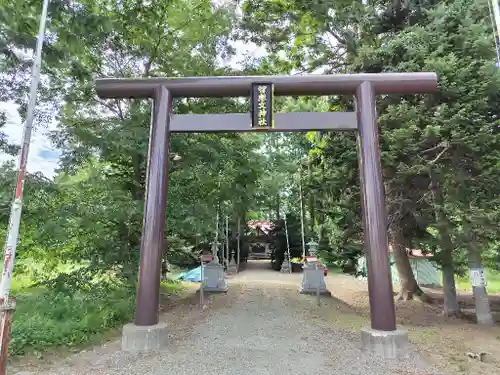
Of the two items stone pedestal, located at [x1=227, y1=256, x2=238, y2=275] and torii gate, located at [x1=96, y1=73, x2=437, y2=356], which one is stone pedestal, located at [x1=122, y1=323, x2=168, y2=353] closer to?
torii gate, located at [x1=96, y1=73, x2=437, y2=356]

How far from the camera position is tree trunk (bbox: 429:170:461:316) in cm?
735

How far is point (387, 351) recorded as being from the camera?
4.99 metres

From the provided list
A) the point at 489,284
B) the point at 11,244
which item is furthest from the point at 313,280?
the point at 489,284

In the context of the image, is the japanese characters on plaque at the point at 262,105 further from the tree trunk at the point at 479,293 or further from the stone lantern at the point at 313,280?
the stone lantern at the point at 313,280

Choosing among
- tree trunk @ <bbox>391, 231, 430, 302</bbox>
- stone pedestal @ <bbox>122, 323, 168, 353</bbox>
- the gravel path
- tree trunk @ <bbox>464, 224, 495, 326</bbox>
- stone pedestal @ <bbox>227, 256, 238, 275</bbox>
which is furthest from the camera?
stone pedestal @ <bbox>227, 256, 238, 275</bbox>

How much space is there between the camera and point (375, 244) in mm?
5453

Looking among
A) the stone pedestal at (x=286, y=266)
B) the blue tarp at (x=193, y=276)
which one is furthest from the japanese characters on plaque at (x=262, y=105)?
the stone pedestal at (x=286, y=266)

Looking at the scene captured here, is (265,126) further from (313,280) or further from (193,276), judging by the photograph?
(193,276)

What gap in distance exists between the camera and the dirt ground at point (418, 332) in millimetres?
5002

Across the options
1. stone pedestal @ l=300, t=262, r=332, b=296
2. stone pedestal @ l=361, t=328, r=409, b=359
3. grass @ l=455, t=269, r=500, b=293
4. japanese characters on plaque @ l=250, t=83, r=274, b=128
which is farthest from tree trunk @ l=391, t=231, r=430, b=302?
japanese characters on plaque @ l=250, t=83, r=274, b=128

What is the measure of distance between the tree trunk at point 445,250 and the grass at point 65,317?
7035mm

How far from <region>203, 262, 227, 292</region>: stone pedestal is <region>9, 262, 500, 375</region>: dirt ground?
2.25ft

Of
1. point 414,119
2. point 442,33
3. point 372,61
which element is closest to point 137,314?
point 414,119

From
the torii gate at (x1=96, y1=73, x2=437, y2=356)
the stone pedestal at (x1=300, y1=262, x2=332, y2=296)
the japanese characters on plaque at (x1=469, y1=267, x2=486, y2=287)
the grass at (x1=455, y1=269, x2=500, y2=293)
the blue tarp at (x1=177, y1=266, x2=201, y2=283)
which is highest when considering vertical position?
the torii gate at (x1=96, y1=73, x2=437, y2=356)
